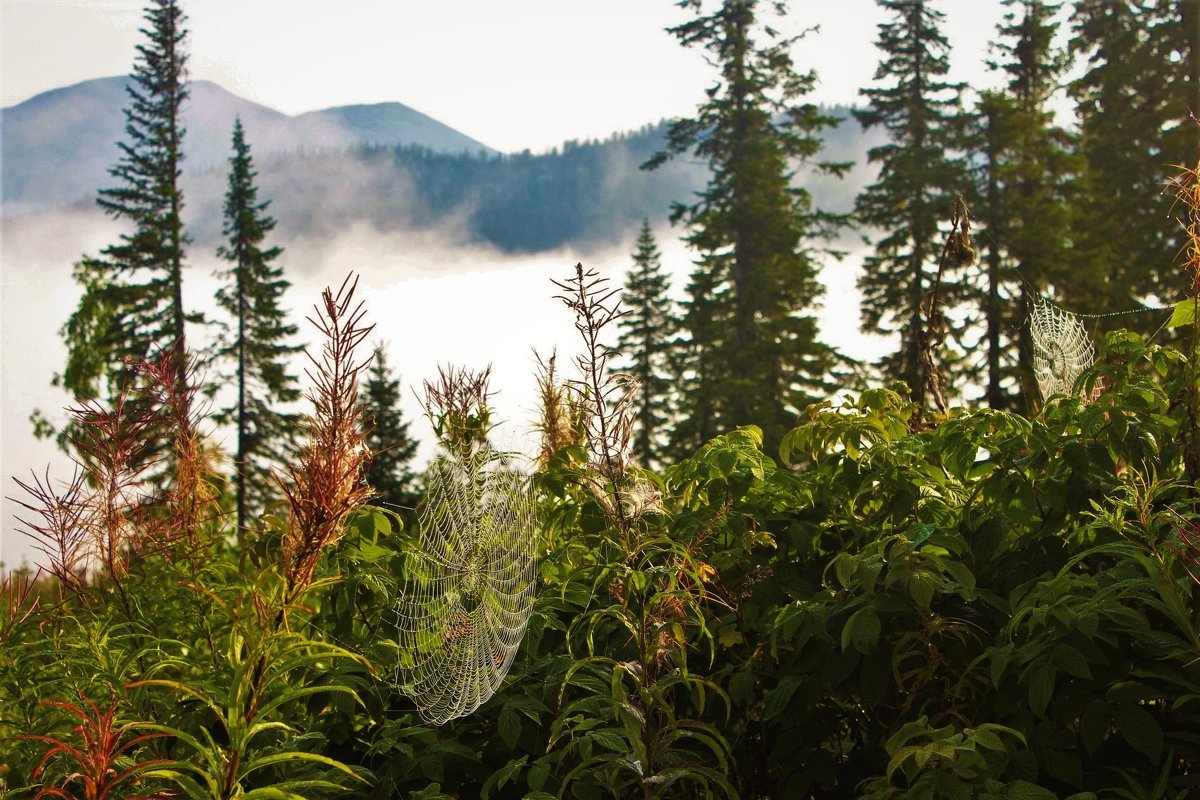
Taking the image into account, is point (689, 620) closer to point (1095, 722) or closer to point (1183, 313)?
point (1095, 722)

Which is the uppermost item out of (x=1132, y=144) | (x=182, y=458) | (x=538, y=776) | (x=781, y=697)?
(x=1132, y=144)

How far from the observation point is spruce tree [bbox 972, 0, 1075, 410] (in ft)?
105

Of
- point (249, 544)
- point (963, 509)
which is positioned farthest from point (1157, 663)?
point (249, 544)

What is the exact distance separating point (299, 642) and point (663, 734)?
3.50 feet

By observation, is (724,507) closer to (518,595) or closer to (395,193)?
(518,595)

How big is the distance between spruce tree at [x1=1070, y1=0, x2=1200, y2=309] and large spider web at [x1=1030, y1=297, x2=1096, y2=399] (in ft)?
80.5

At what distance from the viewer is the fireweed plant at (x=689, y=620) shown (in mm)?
2494

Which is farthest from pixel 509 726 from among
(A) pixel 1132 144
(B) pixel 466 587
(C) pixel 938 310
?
(A) pixel 1132 144

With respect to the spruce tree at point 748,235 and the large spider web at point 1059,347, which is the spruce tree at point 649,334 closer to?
the spruce tree at point 748,235

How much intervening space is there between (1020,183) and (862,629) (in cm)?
3519

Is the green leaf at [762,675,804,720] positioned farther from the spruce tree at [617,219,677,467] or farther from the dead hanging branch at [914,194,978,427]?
the spruce tree at [617,219,677,467]

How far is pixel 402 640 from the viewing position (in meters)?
3.31

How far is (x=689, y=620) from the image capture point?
2.76m

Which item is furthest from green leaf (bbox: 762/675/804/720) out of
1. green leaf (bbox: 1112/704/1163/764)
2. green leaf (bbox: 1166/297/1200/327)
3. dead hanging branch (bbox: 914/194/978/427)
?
dead hanging branch (bbox: 914/194/978/427)
